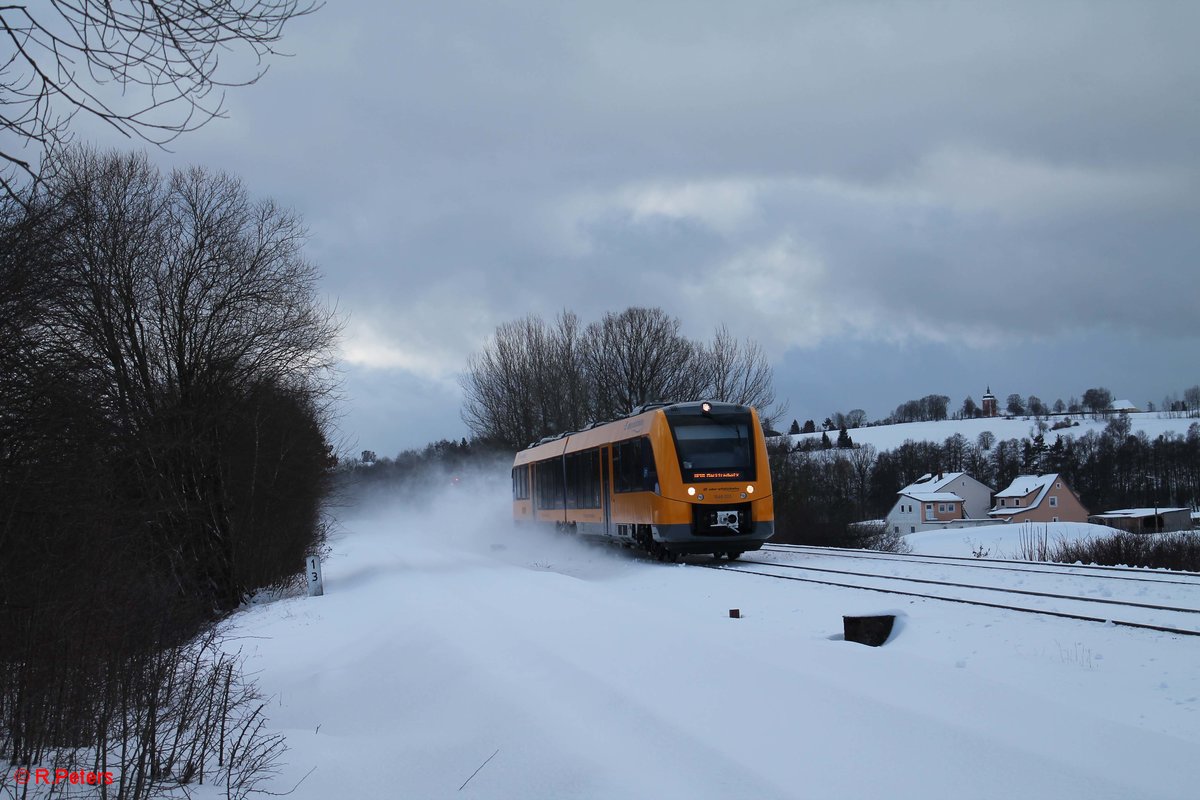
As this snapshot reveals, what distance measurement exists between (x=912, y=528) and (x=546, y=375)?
56929 millimetres

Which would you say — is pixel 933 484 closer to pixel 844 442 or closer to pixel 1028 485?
pixel 1028 485

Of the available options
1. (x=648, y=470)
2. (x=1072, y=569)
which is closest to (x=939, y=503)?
(x=648, y=470)

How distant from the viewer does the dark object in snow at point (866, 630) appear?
973 centimetres

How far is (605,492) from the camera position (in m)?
23.1

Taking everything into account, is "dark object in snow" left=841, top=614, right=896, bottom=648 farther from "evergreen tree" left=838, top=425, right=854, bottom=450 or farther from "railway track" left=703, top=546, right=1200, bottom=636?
"evergreen tree" left=838, top=425, right=854, bottom=450

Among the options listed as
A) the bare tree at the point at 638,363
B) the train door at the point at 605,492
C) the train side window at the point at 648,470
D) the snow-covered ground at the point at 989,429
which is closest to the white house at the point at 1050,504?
the snow-covered ground at the point at 989,429

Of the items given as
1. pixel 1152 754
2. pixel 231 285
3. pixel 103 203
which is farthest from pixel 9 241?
pixel 231 285

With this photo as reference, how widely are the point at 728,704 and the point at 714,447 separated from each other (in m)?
12.7

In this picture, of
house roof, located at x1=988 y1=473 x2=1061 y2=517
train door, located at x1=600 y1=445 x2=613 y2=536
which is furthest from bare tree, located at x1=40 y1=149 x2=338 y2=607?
house roof, located at x1=988 y1=473 x2=1061 y2=517

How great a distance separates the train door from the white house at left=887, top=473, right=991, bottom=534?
7254cm

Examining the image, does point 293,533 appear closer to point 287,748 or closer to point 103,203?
point 103,203

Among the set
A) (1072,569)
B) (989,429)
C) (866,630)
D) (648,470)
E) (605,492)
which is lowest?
(1072,569)

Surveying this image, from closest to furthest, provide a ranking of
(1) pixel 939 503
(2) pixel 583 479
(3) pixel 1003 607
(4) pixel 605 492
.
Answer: (3) pixel 1003 607, (4) pixel 605 492, (2) pixel 583 479, (1) pixel 939 503

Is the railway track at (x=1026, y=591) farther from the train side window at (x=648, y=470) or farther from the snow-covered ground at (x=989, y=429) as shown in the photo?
the snow-covered ground at (x=989, y=429)
